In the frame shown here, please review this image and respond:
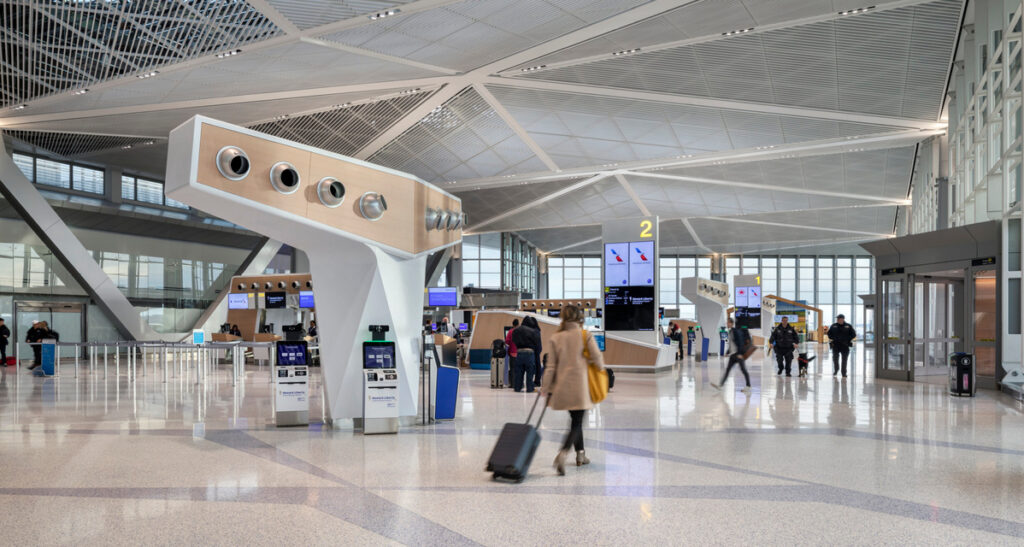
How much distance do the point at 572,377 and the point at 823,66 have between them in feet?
48.7

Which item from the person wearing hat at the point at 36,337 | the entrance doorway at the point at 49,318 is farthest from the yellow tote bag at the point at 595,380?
the entrance doorway at the point at 49,318

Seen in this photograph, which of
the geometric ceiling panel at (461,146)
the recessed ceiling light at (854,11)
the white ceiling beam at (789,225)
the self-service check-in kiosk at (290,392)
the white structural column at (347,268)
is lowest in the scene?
the self-service check-in kiosk at (290,392)

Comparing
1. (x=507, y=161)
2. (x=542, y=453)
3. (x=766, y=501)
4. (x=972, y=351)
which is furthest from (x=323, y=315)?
(x=507, y=161)

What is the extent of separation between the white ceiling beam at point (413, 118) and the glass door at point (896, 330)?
11899 millimetres

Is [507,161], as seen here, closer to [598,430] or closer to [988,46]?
[988,46]

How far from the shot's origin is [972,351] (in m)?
13.9

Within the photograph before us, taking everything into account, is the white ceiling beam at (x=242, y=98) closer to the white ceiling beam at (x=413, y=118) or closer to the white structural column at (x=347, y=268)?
the white ceiling beam at (x=413, y=118)


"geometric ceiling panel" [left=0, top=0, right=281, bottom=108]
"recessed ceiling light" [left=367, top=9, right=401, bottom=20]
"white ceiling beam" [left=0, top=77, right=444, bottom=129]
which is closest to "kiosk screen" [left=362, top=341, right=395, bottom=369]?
"recessed ceiling light" [left=367, top=9, right=401, bottom=20]

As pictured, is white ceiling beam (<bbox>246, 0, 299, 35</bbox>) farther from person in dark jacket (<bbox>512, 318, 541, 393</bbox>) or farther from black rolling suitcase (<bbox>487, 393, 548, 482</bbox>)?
black rolling suitcase (<bbox>487, 393, 548, 482</bbox>)

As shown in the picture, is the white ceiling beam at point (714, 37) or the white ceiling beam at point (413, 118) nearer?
the white ceiling beam at point (714, 37)

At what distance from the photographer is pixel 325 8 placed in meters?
14.0

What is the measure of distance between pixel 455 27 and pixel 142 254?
1976cm

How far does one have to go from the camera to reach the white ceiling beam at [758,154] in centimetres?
2434

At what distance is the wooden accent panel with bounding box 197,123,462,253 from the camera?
24.3 feet
